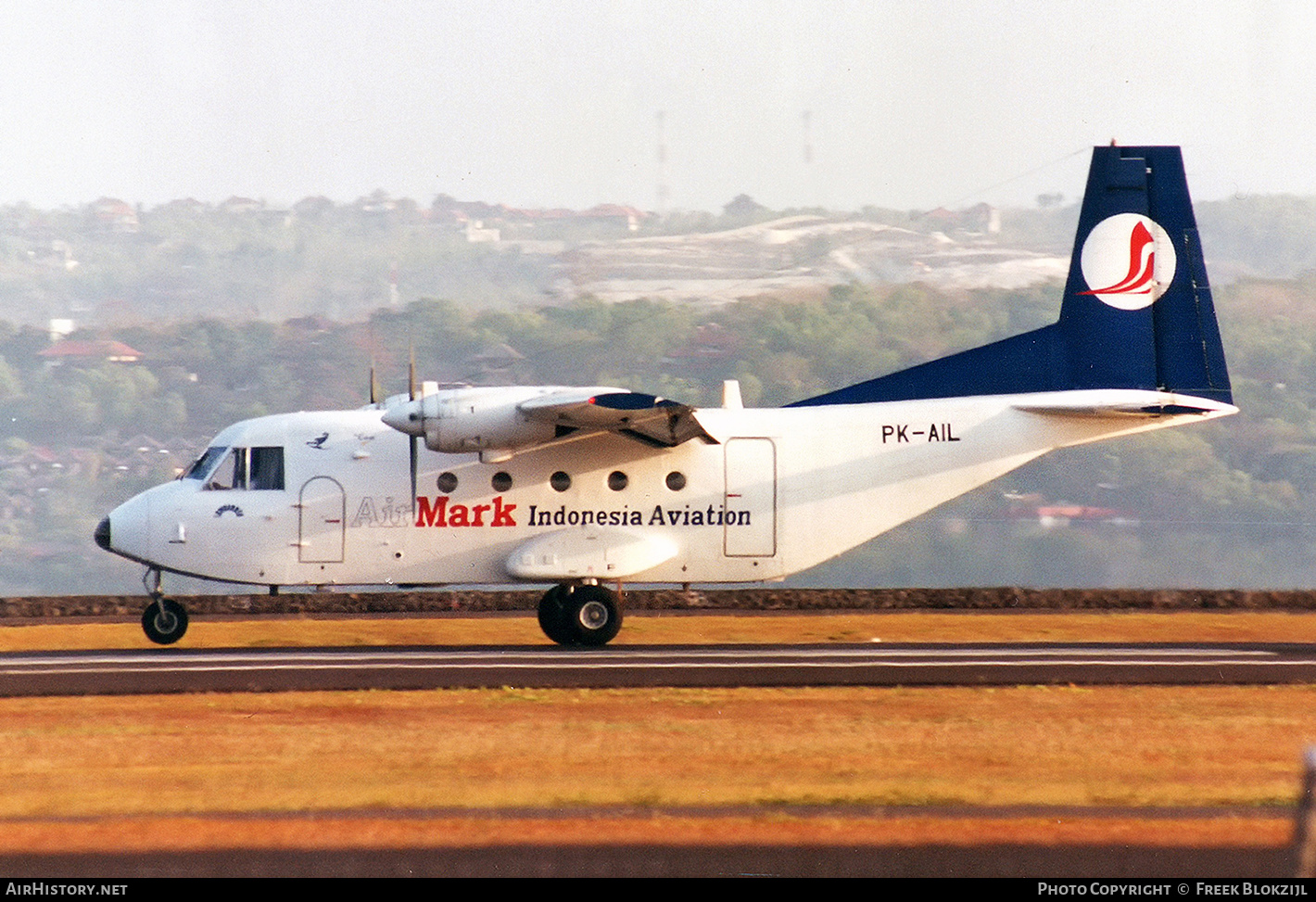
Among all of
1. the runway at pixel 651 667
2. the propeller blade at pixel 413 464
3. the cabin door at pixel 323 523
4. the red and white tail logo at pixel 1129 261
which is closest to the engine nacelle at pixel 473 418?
the propeller blade at pixel 413 464

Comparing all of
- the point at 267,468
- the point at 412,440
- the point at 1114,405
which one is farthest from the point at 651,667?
the point at 1114,405

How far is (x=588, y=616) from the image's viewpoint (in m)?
20.2

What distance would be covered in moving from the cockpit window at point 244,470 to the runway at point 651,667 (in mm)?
2216

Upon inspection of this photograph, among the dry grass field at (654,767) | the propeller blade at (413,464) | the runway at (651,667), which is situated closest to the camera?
the dry grass field at (654,767)

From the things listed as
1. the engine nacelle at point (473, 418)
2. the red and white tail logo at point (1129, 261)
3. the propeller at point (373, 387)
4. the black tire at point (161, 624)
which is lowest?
the black tire at point (161, 624)

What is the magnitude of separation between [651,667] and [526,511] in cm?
350

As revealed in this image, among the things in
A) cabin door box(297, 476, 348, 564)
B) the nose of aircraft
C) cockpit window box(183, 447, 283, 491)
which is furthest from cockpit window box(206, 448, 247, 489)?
the nose of aircraft

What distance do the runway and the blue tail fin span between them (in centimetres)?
361

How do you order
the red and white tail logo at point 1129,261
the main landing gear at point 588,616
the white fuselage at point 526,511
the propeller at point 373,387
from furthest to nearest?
1. the propeller at point 373,387
2. the red and white tail logo at point 1129,261
3. the main landing gear at point 588,616
4. the white fuselage at point 526,511

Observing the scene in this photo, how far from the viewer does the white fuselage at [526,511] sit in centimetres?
2011

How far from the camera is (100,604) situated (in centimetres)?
2553

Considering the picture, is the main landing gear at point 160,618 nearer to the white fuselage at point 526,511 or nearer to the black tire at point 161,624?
the black tire at point 161,624

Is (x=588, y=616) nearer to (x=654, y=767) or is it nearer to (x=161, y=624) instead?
(x=161, y=624)

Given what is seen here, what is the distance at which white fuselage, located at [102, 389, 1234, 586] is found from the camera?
66.0 ft
